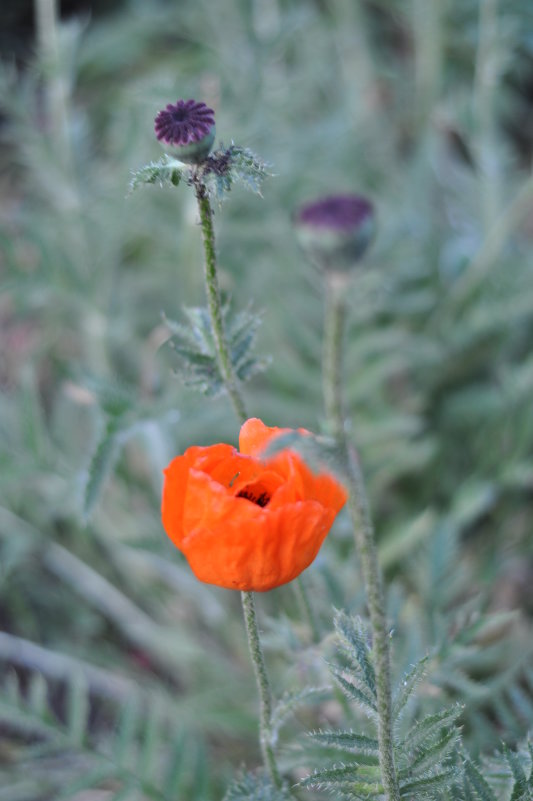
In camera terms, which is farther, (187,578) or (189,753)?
(187,578)

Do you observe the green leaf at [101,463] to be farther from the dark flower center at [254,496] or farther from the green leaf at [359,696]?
the green leaf at [359,696]

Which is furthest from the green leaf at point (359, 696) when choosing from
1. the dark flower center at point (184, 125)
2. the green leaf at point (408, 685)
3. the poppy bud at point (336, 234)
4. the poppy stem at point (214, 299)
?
the dark flower center at point (184, 125)

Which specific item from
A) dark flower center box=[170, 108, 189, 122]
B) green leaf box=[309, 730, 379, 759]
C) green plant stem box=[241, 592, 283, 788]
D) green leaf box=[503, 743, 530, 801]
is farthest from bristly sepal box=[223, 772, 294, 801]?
dark flower center box=[170, 108, 189, 122]

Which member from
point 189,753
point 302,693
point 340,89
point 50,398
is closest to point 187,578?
point 189,753

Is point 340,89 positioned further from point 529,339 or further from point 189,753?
point 189,753

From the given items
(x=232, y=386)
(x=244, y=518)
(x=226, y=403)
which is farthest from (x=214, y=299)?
(x=226, y=403)

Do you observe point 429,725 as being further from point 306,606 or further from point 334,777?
point 306,606

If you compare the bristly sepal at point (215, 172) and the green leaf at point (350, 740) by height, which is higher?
the bristly sepal at point (215, 172)
